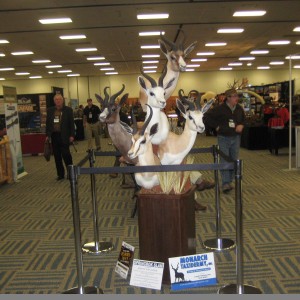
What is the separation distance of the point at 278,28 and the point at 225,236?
10.1 m

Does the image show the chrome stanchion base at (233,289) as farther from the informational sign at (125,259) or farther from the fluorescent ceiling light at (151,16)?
the fluorescent ceiling light at (151,16)

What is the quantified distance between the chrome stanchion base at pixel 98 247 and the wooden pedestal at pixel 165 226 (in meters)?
0.87

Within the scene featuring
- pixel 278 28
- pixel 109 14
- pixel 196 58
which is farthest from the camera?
pixel 196 58

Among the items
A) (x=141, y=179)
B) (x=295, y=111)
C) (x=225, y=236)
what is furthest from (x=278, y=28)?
(x=141, y=179)

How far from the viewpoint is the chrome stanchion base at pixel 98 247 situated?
11.8ft

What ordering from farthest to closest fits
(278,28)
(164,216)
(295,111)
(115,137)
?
(278,28) → (295,111) → (115,137) → (164,216)

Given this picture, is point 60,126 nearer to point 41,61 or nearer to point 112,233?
point 112,233

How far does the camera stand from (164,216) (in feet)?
9.07

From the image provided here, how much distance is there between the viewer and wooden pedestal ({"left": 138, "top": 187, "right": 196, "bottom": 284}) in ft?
9.00

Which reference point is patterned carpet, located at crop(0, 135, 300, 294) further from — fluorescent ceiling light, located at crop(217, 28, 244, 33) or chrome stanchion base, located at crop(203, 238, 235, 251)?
fluorescent ceiling light, located at crop(217, 28, 244, 33)

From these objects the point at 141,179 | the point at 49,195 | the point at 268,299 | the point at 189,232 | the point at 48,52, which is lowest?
the point at 49,195


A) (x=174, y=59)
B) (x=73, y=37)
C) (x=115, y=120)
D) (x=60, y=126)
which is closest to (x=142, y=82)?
(x=174, y=59)

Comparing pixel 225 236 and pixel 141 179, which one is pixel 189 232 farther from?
Answer: pixel 225 236

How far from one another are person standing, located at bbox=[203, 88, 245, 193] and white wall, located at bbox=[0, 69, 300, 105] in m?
20.7
